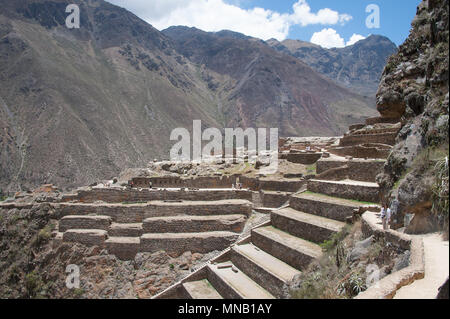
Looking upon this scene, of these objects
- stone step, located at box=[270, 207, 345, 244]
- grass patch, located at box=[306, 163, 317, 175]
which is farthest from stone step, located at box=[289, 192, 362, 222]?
grass patch, located at box=[306, 163, 317, 175]

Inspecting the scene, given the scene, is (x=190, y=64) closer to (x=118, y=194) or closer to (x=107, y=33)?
(x=107, y=33)

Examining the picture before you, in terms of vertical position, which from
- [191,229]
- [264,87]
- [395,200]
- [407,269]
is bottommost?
[191,229]

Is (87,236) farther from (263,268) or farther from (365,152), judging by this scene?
(365,152)

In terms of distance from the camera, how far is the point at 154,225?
1664 centimetres

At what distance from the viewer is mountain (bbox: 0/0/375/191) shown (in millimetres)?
55188

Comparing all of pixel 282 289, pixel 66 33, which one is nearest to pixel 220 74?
pixel 66 33

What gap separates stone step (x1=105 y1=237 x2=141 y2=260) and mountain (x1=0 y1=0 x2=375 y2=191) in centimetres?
3763

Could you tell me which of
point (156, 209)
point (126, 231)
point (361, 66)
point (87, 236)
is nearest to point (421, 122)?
point (156, 209)

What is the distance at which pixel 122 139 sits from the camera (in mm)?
65750

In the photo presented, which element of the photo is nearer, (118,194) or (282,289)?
(282,289)

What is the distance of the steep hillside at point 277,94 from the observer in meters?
99.8

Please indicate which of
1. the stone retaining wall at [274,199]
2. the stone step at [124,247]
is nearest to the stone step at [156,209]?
the stone retaining wall at [274,199]

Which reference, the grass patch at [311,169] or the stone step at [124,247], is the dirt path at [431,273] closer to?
the grass patch at [311,169]

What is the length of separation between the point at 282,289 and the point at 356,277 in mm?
3423
